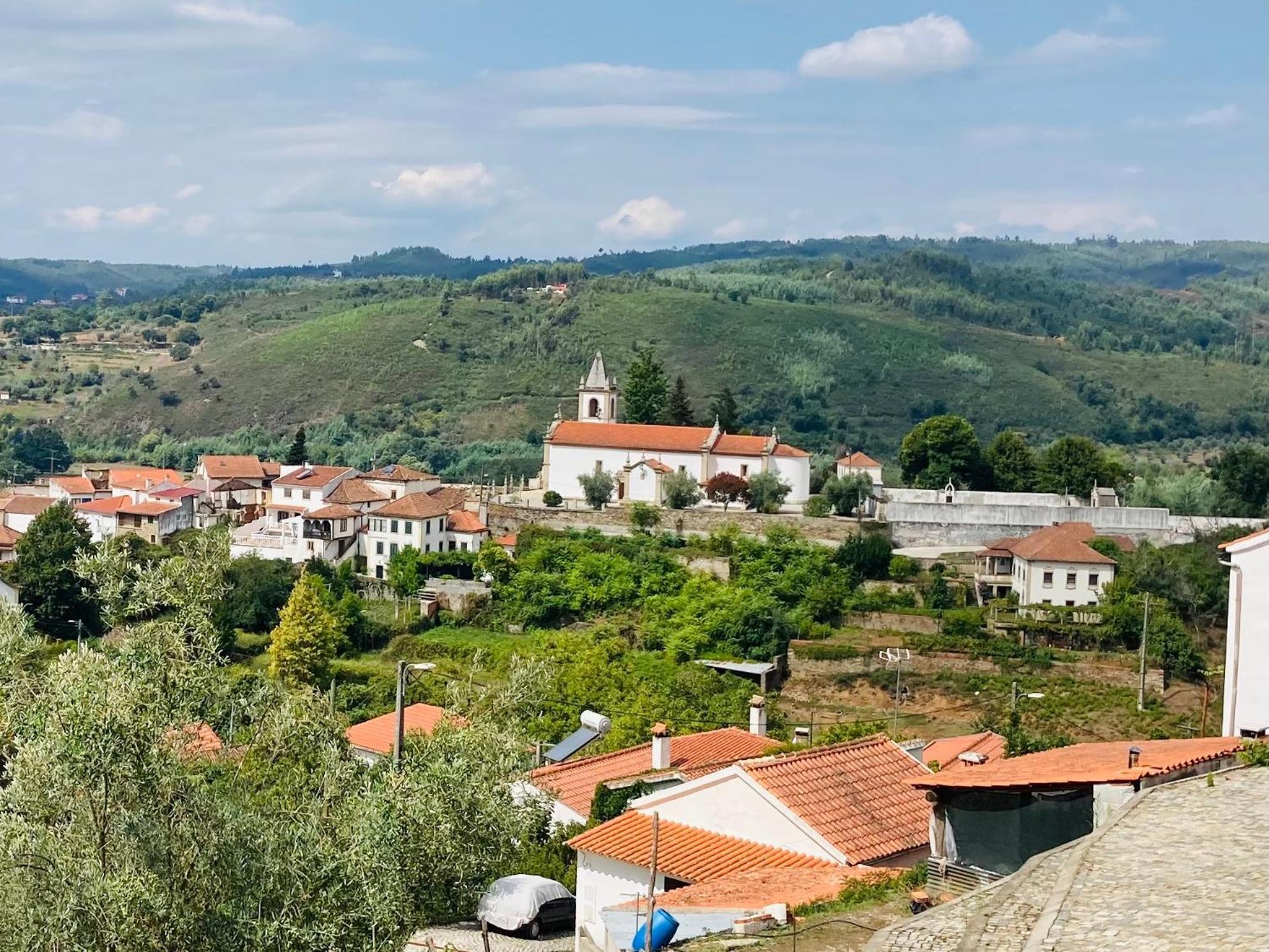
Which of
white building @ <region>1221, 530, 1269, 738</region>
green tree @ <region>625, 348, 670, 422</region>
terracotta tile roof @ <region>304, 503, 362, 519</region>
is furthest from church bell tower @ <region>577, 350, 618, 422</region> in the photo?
white building @ <region>1221, 530, 1269, 738</region>

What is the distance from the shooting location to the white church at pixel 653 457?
57562mm

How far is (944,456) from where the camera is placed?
6116 cm

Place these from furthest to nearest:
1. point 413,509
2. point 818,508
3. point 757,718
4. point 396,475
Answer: point 396,475
point 413,509
point 818,508
point 757,718

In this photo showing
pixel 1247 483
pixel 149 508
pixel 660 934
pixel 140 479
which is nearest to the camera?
pixel 660 934

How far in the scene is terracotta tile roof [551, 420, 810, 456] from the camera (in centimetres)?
5816

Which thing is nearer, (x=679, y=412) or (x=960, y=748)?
(x=960, y=748)

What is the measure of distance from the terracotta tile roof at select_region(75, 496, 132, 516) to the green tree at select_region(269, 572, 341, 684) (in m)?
15.8

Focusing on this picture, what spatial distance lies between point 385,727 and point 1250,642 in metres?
21.5

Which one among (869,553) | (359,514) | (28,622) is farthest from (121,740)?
(359,514)

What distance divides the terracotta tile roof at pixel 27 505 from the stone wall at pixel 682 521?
58.4ft

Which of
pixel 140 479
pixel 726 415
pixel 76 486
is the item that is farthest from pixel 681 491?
pixel 76 486

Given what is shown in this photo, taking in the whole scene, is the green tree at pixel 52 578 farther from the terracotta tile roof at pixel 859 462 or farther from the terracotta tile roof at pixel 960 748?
the terracotta tile roof at pixel 960 748

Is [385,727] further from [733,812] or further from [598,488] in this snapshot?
[598,488]

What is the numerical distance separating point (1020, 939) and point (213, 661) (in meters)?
8.44
